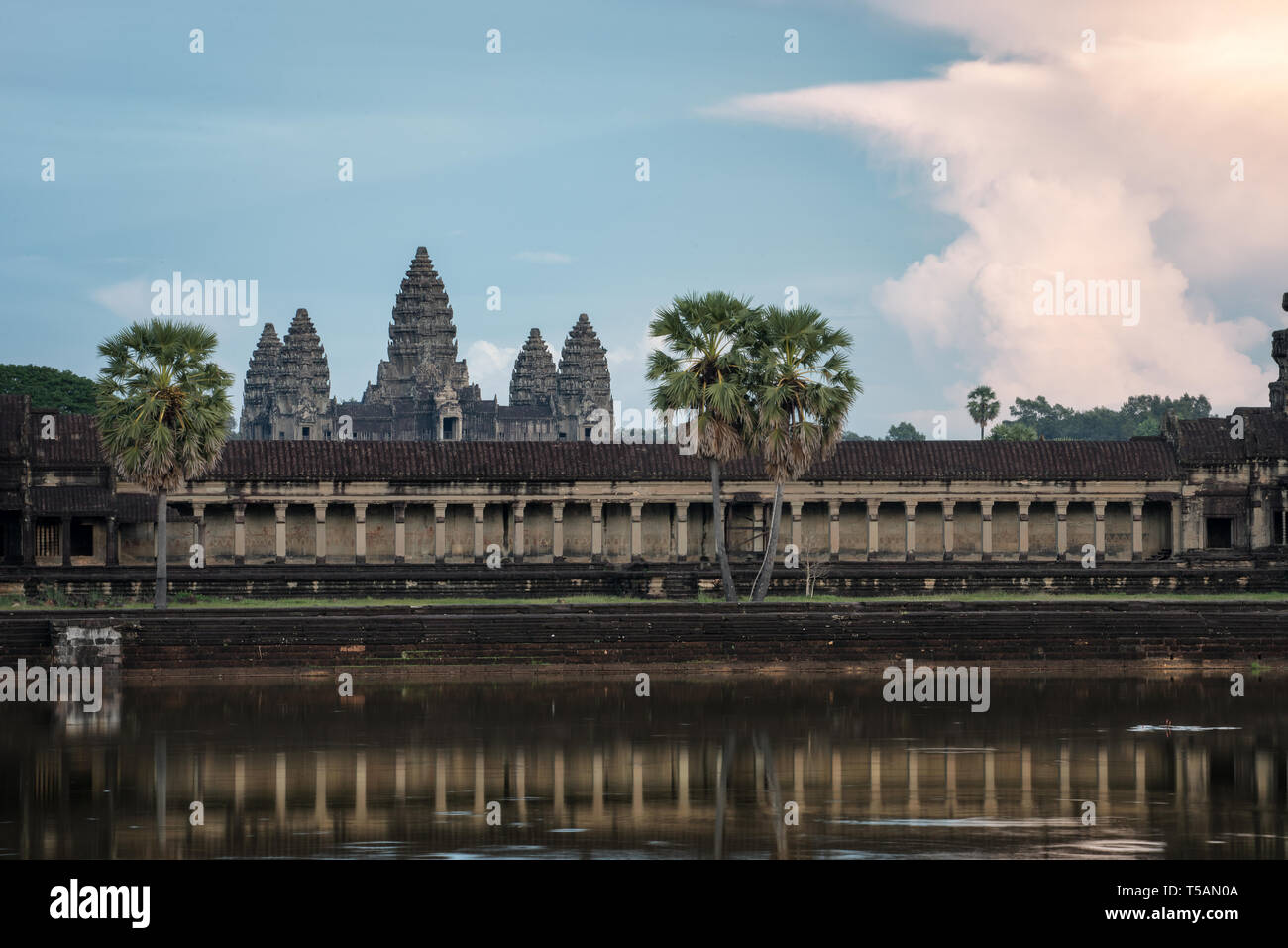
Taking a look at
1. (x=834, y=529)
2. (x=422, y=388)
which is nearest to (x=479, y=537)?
(x=834, y=529)

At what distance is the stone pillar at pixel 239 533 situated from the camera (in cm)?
5246

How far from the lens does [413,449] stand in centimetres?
5441

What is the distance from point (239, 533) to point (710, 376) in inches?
765

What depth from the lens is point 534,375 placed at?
547 ft

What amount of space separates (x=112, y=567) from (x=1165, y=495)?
33.3m

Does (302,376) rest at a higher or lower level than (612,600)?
higher

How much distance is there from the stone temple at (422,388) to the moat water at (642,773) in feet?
397

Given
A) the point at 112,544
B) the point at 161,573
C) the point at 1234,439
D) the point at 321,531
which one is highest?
the point at 1234,439

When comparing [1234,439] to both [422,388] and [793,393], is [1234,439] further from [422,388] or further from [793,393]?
[422,388]

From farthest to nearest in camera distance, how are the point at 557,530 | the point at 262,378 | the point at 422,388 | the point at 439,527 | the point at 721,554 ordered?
the point at 262,378 < the point at 422,388 < the point at 557,530 < the point at 439,527 < the point at 721,554

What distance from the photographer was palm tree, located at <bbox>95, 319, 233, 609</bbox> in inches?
1442

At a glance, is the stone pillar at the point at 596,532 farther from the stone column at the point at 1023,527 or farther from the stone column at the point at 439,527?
the stone column at the point at 1023,527

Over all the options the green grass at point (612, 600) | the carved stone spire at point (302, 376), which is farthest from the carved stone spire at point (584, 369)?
the green grass at point (612, 600)
